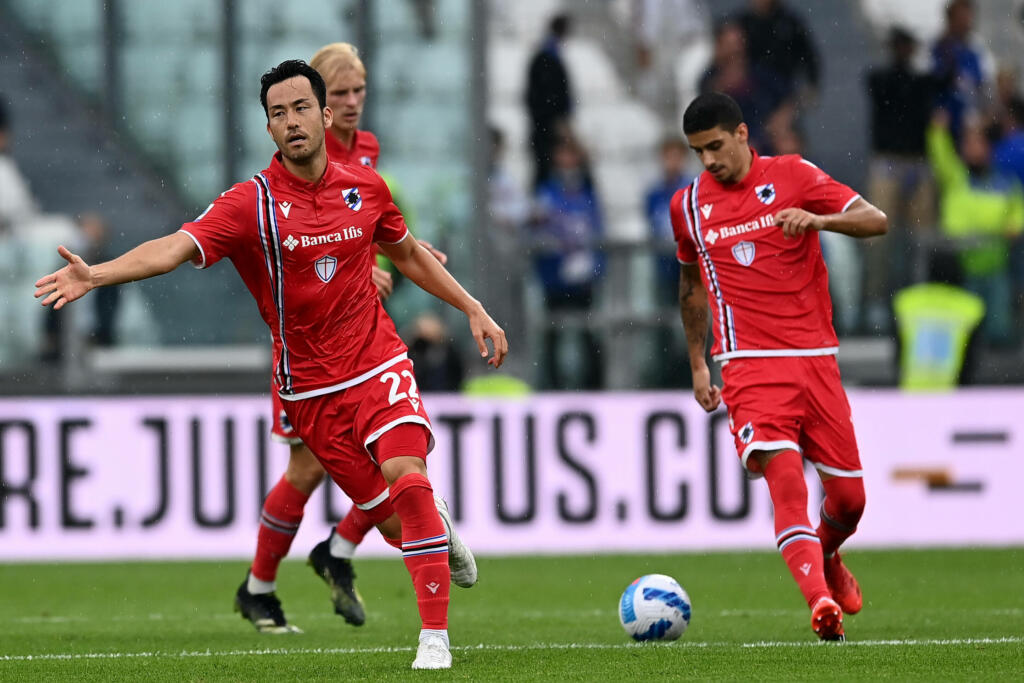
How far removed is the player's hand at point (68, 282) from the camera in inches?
210

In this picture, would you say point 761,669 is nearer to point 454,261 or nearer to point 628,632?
point 628,632

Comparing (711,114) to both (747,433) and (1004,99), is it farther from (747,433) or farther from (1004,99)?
(1004,99)

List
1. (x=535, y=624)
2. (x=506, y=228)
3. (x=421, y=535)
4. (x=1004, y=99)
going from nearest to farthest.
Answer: (x=421, y=535)
(x=535, y=624)
(x=506, y=228)
(x=1004, y=99)

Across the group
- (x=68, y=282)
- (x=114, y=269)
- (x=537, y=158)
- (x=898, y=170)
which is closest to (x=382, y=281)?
(x=114, y=269)

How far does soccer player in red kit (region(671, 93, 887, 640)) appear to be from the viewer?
6.98m

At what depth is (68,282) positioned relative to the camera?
212 inches

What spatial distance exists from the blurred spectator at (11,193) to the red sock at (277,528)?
7111mm

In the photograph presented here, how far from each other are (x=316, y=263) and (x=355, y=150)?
72.9 inches

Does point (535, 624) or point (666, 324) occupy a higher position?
point (666, 324)

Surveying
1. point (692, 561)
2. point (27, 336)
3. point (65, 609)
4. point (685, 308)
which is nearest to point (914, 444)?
point (692, 561)

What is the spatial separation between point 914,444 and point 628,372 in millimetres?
2248

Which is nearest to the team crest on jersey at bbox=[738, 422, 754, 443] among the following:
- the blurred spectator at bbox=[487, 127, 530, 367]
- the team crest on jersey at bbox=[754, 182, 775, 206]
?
the team crest on jersey at bbox=[754, 182, 775, 206]

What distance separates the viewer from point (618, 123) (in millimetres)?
15570

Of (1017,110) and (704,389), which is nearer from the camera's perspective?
(704,389)
